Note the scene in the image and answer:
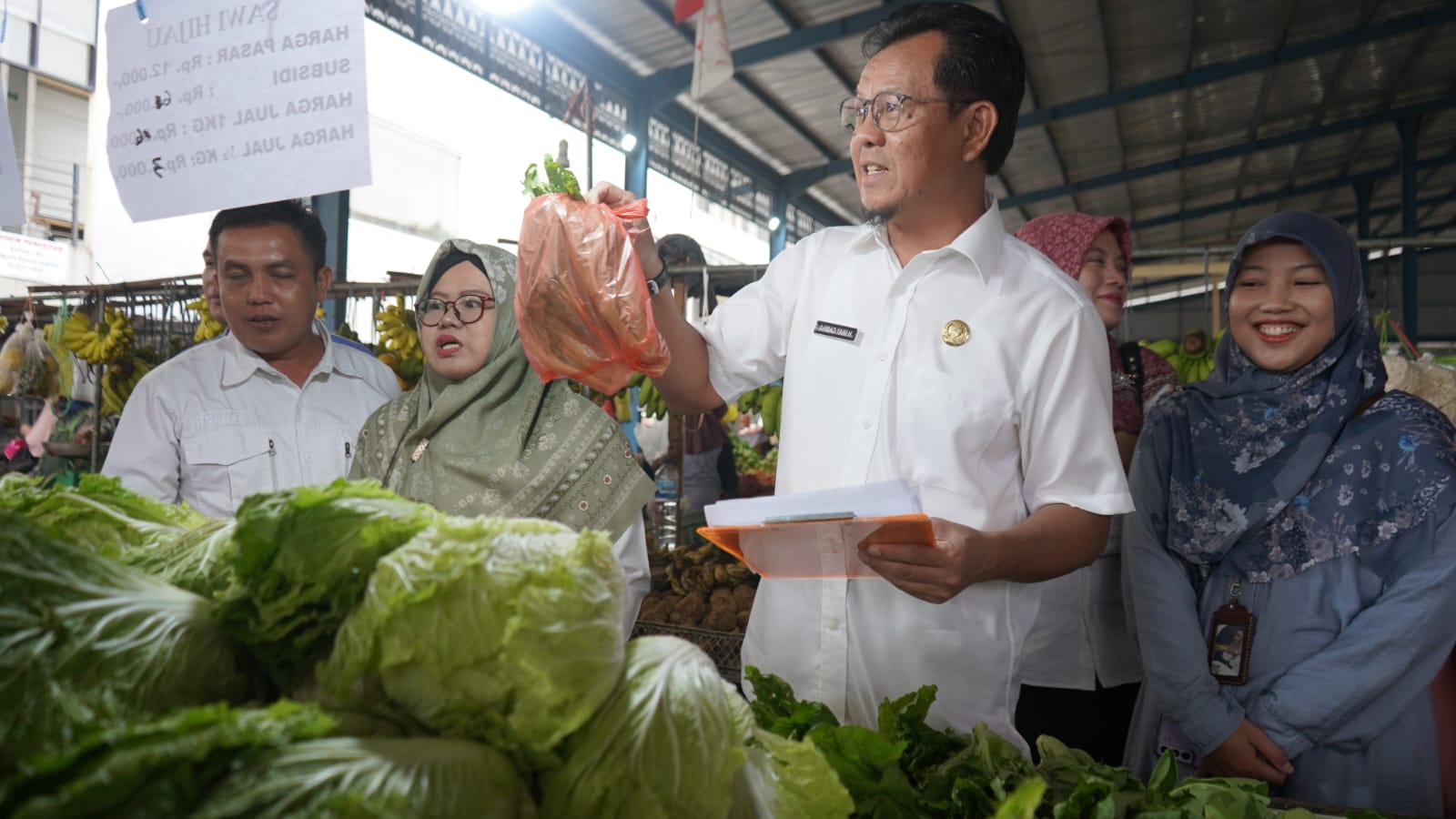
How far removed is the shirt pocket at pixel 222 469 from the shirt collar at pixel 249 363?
0.58 ft

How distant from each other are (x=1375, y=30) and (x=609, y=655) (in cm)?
1338

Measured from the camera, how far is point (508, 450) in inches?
87.8

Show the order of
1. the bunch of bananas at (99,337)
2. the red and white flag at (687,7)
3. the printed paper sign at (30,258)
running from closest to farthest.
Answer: the red and white flag at (687,7) < the bunch of bananas at (99,337) < the printed paper sign at (30,258)

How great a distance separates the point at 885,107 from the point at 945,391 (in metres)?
0.55

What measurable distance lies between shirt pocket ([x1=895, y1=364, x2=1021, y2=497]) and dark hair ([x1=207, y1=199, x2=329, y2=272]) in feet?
5.58

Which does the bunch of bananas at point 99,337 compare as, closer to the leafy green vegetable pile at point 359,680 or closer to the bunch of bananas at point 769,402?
the bunch of bananas at point 769,402

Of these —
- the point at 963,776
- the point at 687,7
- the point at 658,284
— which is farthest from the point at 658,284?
the point at 687,7

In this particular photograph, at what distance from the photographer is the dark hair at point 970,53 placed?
5.79ft

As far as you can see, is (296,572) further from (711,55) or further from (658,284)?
(711,55)

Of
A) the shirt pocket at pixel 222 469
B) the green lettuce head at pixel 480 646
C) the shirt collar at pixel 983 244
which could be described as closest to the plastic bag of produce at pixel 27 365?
the shirt pocket at pixel 222 469

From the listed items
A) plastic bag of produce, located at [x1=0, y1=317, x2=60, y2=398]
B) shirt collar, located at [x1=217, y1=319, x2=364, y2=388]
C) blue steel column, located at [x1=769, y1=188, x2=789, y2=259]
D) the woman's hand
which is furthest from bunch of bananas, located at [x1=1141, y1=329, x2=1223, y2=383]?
blue steel column, located at [x1=769, y1=188, x2=789, y2=259]

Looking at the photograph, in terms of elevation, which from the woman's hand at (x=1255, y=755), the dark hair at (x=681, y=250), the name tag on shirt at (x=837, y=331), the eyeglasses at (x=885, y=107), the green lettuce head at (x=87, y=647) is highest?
the dark hair at (x=681, y=250)

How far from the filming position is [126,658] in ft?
2.12

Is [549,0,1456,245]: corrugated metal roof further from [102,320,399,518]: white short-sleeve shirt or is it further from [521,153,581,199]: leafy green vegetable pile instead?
[521,153,581,199]: leafy green vegetable pile
